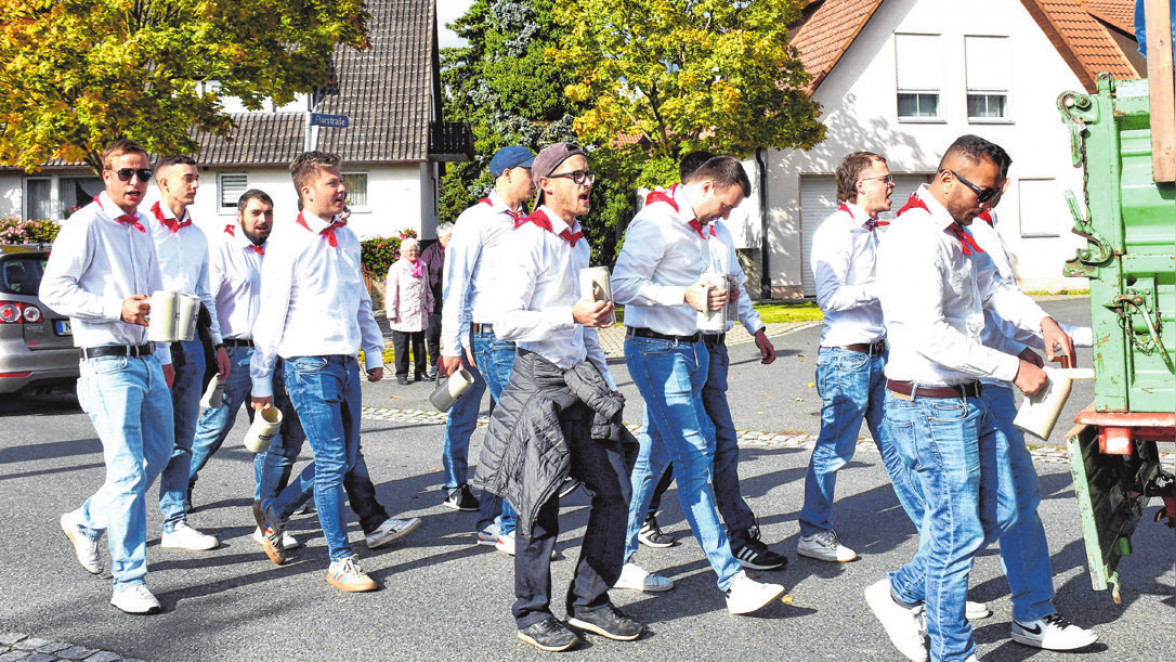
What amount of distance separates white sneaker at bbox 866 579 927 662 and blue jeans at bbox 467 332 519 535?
7.53 ft

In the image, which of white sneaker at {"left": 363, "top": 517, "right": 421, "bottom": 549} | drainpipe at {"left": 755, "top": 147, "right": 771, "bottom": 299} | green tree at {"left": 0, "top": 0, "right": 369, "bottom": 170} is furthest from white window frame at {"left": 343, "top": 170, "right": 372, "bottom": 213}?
white sneaker at {"left": 363, "top": 517, "right": 421, "bottom": 549}

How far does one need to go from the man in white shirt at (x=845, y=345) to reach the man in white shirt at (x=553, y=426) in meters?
1.52

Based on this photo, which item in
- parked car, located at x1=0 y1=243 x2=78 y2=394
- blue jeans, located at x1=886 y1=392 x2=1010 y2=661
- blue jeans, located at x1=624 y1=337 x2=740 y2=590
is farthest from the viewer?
parked car, located at x1=0 y1=243 x2=78 y2=394

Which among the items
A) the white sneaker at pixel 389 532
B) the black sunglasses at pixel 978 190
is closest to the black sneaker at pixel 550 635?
the white sneaker at pixel 389 532

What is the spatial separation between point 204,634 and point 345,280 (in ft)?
5.81

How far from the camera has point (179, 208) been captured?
649cm

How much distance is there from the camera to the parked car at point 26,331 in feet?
38.4

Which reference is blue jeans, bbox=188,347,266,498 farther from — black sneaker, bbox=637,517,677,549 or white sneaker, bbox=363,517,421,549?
black sneaker, bbox=637,517,677,549

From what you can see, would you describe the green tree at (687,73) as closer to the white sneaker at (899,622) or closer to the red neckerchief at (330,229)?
the red neckerchief at (330,229)

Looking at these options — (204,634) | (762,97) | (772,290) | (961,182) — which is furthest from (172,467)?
(772,290)

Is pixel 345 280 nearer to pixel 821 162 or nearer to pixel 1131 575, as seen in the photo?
pixel 1131 575

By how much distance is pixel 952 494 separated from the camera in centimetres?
407

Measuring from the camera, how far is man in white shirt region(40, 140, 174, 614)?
505 cm

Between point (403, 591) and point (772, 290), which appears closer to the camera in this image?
point (403, 591)
